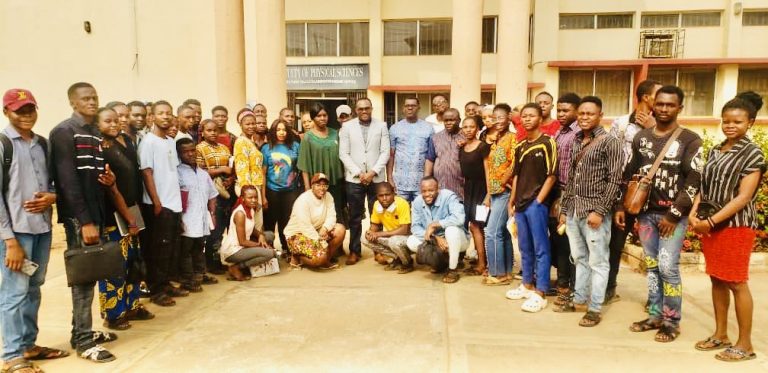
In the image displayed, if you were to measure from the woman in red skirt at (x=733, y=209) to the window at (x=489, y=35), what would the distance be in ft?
49.7

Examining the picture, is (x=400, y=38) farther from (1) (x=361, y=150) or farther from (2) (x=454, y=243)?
(2) (x=454, y=243)

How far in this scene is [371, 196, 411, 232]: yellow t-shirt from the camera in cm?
588

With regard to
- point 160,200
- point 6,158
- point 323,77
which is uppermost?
point 323,77

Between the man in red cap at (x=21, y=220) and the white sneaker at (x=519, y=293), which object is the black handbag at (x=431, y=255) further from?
the man in red cap at (x=21, y=220)

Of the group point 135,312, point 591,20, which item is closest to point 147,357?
point 135,312

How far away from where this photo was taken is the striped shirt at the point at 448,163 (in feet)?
18.5

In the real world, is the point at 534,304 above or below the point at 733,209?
below

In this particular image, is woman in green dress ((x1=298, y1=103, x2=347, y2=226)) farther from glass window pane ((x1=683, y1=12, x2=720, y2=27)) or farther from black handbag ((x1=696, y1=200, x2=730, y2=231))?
glass window pane ((x1=683, y1=12, x2=720, y2=27))

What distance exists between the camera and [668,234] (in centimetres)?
374

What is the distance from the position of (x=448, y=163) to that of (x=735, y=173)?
2828 mm

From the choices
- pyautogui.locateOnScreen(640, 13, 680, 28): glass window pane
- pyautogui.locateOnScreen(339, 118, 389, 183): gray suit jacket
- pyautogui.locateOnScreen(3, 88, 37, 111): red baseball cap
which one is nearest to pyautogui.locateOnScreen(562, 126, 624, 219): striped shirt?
pyautogui.locateOnScreen(339, 118, 389, 183): gray suit jacket

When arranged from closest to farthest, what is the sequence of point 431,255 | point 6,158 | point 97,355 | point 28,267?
1. point 6,158
2. point 28,267
3. point 97,355
4. point 431,255

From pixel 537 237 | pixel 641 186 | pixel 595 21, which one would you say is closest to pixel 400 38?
pixel 595 21

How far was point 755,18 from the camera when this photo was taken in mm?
17469
